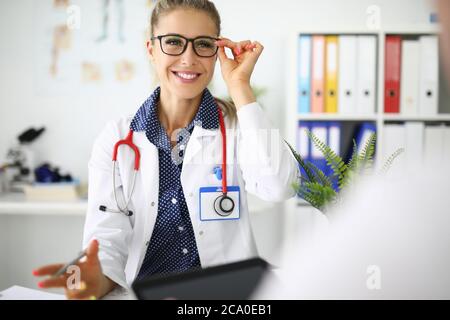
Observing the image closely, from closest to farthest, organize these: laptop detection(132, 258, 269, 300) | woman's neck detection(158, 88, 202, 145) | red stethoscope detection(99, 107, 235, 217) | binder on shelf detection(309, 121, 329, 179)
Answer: laptop detection(132, 258, 269, 300) < red stethoscope detection(99, 107, 235, 217) < woman's neck detection(158, 88, 202, 145) < binder on shelf detection(309, 121, 329, 179)

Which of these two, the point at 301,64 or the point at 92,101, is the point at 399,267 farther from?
the point at 92,101

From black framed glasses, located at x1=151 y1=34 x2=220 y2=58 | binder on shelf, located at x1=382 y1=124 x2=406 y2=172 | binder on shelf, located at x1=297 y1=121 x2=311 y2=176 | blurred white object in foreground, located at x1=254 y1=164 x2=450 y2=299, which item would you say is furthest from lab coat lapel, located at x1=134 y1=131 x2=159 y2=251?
binder on shelf, located at x1=382 y1=124 x2=406 y2=172

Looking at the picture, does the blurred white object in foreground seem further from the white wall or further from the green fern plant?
the white wall

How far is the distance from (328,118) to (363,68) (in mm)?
281

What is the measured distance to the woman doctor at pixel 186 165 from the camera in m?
0.98

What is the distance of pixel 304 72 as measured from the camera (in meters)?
2.01

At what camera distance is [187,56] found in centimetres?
104

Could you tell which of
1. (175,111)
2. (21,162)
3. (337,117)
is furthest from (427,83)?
(21,162)

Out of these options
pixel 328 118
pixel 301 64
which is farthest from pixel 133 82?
pixel 328 118

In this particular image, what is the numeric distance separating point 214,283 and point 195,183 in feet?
1.84

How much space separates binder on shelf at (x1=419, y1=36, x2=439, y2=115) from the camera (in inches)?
76.3

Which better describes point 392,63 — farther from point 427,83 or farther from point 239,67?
point 239,67

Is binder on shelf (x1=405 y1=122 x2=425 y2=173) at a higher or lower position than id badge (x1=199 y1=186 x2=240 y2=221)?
higher

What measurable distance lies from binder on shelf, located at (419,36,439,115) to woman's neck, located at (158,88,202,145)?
1259 millimetres
